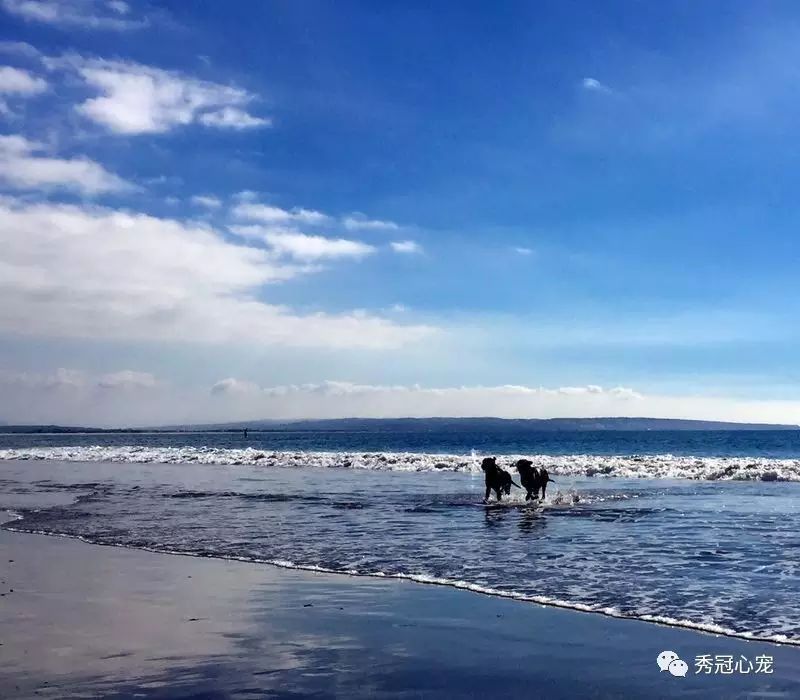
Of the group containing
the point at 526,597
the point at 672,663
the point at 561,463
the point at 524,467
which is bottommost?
the point at 561,463

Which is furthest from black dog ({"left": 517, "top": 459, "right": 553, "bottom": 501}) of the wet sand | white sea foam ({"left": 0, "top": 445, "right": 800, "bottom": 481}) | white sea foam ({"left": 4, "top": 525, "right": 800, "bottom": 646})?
white sea foam ({"left": 0, "top": 445, "right": 800, "bottom": 481})

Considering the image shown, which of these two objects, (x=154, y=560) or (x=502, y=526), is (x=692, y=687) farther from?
Result: (x=502, y=526)

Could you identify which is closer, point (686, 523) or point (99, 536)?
point (99, 536)

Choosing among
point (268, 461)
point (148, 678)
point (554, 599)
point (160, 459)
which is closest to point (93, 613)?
point (148, 678)

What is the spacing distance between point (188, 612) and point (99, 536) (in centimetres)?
802

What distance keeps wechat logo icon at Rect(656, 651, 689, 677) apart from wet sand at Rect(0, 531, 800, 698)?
89 mm

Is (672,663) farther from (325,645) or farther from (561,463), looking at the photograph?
(561,463)

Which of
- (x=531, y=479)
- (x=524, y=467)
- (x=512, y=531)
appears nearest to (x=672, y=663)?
(x=512, y=531)

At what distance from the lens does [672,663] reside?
23.6ft

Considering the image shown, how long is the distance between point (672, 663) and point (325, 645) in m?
3.29

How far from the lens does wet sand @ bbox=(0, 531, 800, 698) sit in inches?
261

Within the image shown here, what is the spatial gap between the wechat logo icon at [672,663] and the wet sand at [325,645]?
0.29 ft

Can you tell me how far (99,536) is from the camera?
16531 mm

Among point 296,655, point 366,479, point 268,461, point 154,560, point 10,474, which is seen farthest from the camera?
point 268,461
